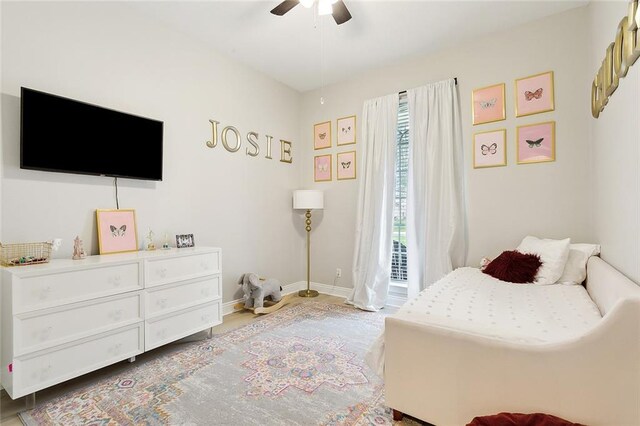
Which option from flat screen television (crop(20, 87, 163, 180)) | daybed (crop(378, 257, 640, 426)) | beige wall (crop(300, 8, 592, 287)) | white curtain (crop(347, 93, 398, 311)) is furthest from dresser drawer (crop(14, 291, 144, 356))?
beige wall (crop(300, 8, 592, 287))

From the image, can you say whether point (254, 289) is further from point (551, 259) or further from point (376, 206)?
point (551, 259)

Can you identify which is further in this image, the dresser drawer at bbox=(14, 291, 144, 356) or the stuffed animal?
the stuffed animal

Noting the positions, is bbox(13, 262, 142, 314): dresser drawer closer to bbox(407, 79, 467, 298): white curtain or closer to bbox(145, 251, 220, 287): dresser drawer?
bbox(145, 251, 220, 287): dresser drawer

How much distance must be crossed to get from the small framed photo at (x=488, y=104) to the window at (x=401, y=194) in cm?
73

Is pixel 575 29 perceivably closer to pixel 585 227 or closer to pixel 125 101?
pixel 585 227

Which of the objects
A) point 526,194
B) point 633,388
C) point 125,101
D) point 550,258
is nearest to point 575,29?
point 526,194

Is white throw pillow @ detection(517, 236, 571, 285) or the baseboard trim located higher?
white throw pillow @ detection(517, 236, 571, 285)

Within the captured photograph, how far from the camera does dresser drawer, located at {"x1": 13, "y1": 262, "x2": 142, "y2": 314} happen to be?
5.16 feet

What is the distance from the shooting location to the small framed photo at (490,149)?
2.80 metres

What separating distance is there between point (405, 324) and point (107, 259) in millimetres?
1957

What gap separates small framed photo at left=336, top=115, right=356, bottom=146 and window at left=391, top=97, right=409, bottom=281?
585 millimetres

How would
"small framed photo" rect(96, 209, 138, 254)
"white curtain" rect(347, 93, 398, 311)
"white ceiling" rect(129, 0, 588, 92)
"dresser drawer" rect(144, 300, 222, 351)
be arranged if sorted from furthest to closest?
"white curtain" rect(347, 93, 398, 311) < "white ceiling" rect(129, 0, 588, 92) < "small framed photo" rect(96, 209, 138, 254) < "dresser drawer" rect(144, 300, 222, 351)

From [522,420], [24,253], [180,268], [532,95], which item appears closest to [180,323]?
[180,268]

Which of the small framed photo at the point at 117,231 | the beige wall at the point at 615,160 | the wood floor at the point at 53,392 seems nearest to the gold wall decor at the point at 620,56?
the beige wall at the point at 615,160
